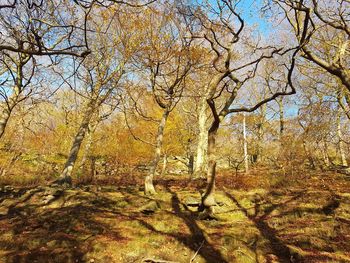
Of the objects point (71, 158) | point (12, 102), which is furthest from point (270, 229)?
point (12, 102)

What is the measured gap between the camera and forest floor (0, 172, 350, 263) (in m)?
6.14

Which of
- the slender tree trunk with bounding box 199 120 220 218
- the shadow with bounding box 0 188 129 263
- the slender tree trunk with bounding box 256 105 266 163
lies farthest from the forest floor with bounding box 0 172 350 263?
the slender tree trunk with bounding box 256 105 266 163

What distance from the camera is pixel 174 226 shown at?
7.93 meters

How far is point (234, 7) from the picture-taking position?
31.1 feet

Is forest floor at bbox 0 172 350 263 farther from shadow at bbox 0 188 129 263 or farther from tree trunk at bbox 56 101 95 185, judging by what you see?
tree trunk at bbox 56 101 95 185

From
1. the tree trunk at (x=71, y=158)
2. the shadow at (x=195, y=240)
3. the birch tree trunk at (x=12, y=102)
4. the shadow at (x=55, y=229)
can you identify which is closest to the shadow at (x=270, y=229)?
the shadow at (x=195, y=240)

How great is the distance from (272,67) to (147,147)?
14.8 meters

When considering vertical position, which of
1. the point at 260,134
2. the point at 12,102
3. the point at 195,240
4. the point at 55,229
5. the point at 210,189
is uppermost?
the point at 260,134

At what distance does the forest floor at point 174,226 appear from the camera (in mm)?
6137

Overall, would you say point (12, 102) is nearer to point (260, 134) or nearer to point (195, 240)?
point (195, 240)

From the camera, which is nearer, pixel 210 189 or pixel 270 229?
pixel 270 229

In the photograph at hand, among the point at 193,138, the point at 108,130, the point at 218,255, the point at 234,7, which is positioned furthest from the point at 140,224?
the point at 193,138

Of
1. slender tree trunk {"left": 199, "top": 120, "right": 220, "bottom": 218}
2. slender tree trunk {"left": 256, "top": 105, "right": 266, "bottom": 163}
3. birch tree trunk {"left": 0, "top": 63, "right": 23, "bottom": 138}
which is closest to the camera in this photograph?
slender tree trunk {"left": 199, "top": 120, "right": 220, "bottom": 218}

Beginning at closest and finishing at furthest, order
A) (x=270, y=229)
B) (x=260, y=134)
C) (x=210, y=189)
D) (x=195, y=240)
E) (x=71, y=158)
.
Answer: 1. (x=195, y=240)
2. (x=270, y=229)
3. (x=210, y=189)
4. (x=71, y=158)
5. (x=260, y=134)
